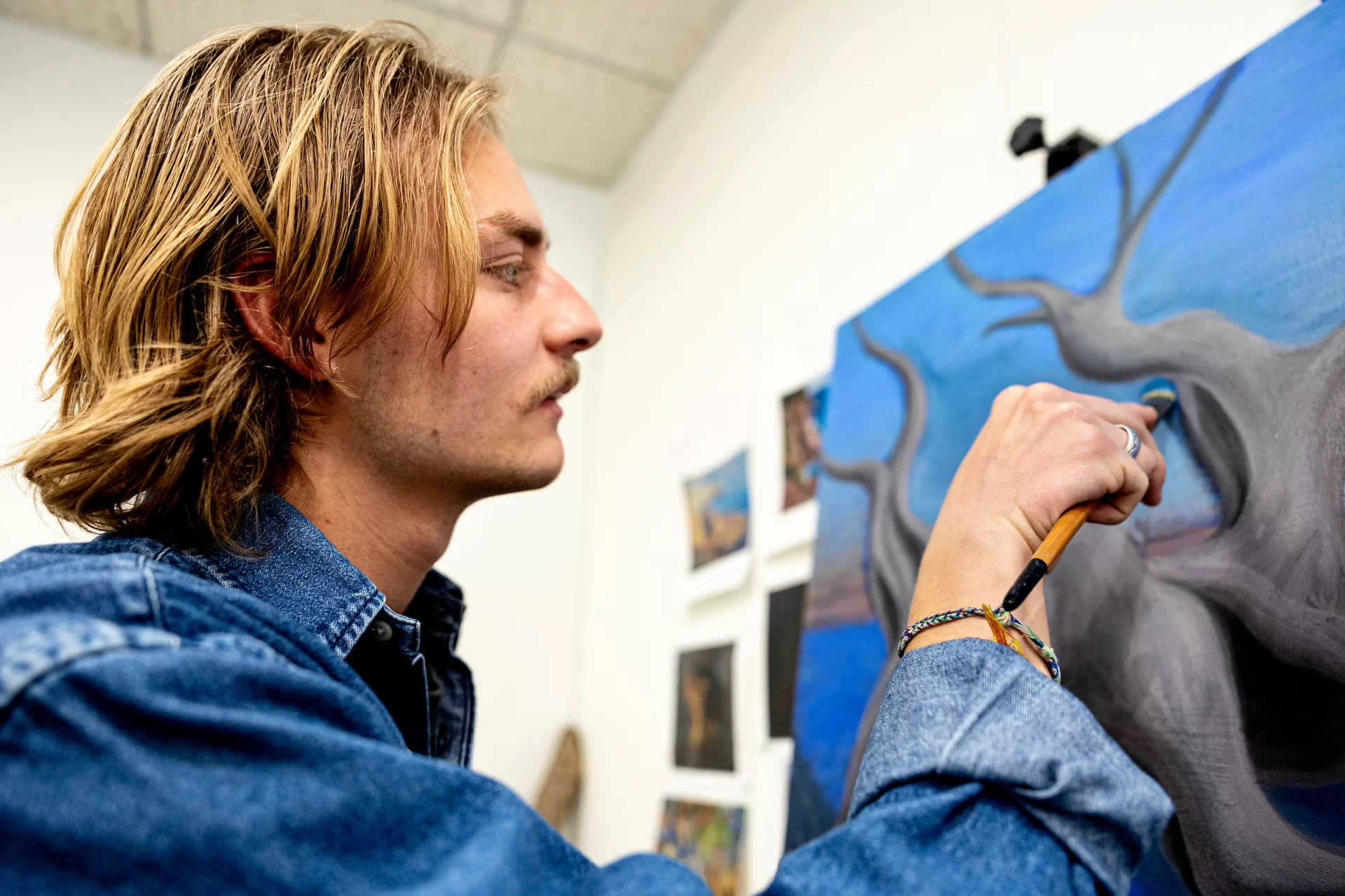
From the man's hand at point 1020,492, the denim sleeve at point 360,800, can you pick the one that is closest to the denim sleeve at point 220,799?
the denim sleeve at point 360,800

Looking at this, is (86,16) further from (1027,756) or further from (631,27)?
(1027,756)

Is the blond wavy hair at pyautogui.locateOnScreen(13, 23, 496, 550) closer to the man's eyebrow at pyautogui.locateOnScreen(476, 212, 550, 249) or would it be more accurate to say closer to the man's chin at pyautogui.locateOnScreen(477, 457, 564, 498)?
the man's eyebrow at pyautogui.locateOnScreen(476, 212, 550, 249)

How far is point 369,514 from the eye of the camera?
2.68 feet

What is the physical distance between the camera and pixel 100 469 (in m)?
0.70

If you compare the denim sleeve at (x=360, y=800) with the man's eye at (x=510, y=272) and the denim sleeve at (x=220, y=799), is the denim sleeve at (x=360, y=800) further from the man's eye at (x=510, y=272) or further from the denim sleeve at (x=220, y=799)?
the man's eye at (x=510, y=272)

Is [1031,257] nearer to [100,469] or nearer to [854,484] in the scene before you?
[854,484]

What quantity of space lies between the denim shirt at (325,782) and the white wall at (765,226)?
2.43 ft

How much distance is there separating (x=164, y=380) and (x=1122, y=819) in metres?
0.74

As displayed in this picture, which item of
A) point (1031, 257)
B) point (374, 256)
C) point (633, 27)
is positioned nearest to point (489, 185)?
point (374, 256)

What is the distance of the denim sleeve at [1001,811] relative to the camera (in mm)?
458

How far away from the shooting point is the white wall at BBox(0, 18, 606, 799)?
1728mm

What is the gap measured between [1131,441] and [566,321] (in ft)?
1.67

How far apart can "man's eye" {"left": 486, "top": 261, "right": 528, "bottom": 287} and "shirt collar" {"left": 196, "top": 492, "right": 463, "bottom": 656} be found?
0.29 meters

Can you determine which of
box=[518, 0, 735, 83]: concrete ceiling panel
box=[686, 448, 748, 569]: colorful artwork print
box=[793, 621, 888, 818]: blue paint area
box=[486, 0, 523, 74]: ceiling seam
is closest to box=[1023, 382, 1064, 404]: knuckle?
box=[793, 621, 888, 818]: blue paint area
